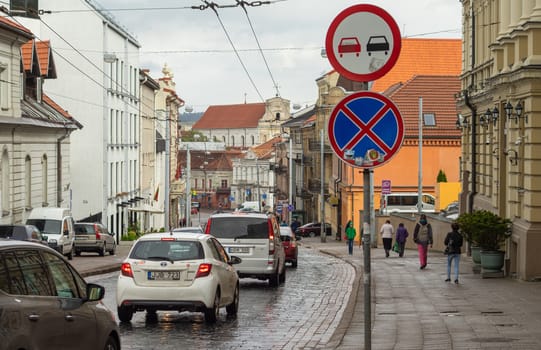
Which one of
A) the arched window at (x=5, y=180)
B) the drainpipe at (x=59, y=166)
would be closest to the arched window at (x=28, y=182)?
the arched window at (x=5, y=180)

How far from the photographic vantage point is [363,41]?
9.27m

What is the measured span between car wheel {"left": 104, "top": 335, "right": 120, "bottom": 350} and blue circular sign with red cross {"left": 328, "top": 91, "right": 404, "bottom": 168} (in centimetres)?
282

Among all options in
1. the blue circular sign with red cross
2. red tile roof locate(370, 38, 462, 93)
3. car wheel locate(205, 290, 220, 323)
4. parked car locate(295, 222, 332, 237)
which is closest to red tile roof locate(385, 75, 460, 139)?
red tile roof locate(370, 38, 462, 93)

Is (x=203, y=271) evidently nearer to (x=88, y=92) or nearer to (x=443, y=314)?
(x=443, y=314)

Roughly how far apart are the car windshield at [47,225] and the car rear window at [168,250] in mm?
20977

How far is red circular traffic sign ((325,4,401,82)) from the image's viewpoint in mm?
9180

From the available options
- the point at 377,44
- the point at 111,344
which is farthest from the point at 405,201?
the point at 377,44

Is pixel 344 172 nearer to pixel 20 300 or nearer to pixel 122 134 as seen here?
pixel 122 134

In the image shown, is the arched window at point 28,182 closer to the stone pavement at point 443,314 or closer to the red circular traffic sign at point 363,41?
the stone pavement at point 443,314

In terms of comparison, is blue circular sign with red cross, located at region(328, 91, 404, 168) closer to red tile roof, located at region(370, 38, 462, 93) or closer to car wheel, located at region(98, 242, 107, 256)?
car wheel, located at region(98, 242, 107, 256)

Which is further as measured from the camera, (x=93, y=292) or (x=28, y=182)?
(x=28, y=182)

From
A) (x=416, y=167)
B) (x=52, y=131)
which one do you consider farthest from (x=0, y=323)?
(x=416, y=167)

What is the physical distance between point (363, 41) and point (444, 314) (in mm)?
9259

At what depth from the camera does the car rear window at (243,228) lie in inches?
966
